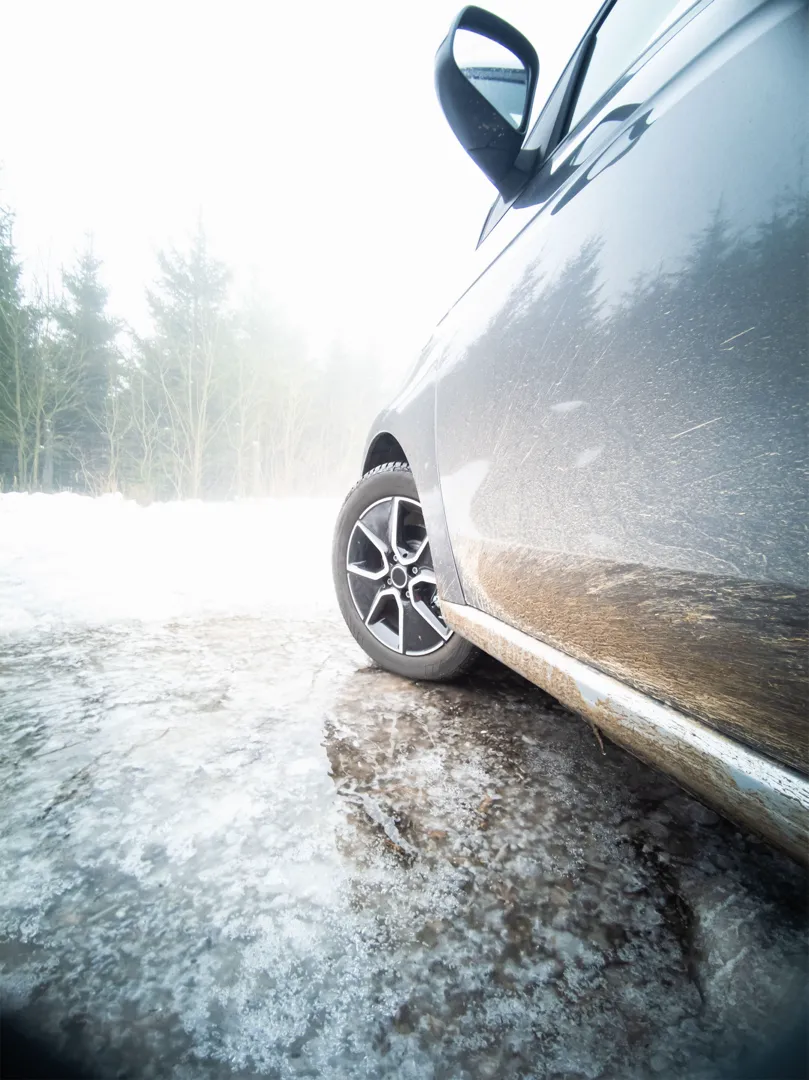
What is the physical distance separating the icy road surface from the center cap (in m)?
0.38

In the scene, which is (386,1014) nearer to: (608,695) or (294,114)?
(608,695)

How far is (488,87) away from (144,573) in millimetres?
3159

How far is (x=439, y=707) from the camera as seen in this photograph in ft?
5.01

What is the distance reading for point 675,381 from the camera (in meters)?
0.70

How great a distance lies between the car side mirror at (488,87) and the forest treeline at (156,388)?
1798cm

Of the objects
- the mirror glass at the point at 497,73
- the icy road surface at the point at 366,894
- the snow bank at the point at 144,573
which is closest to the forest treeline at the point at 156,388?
the snow bank at the point at 144,573

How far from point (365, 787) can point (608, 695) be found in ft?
1.96

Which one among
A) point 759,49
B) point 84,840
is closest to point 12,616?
point 84,840

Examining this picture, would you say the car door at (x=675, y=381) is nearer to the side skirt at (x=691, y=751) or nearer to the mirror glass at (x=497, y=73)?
the side skirt at (x=691, y=751)

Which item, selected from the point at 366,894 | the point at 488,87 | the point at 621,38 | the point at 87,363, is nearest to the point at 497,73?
the point at 488,87

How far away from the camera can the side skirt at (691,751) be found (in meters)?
0.57

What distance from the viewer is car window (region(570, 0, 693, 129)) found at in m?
0.91

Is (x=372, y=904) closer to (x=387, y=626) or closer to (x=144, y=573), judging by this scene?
(x=387, y=626)

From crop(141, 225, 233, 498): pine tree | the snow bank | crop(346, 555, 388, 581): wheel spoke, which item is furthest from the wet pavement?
crop(141, 225, 233, 498): pine tree
